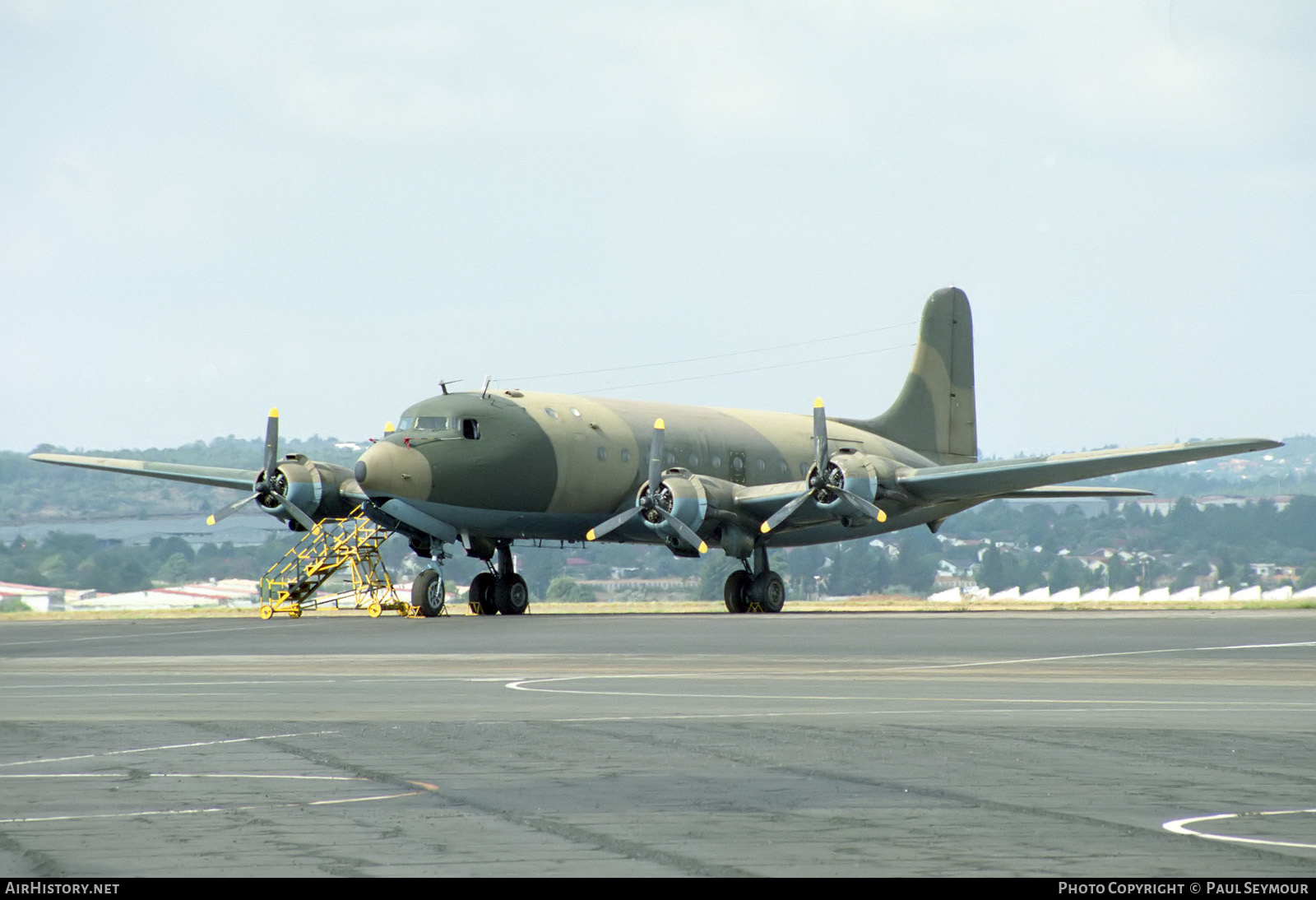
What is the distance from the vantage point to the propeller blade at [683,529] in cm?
3997

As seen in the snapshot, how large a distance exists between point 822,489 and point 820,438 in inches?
51.4

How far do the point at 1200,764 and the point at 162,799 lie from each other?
22.0ft

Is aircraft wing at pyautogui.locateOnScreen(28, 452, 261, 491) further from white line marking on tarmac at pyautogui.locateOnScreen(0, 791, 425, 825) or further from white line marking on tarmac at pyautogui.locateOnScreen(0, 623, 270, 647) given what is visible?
white line marking on tarmac at pyautogui.locateOnScreen(0, 791, 425, 825)

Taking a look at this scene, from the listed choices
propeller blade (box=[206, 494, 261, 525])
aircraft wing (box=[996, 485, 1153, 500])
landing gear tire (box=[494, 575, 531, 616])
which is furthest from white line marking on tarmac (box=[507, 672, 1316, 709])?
aircraft wing (box=[996, 485, 1153, 500])

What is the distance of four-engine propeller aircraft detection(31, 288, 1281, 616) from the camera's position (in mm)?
38344

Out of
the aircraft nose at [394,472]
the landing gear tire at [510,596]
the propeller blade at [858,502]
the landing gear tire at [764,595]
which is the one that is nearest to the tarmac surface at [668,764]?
the aircraft nose at [394,472]

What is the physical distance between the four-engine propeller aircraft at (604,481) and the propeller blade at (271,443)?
4 centimetres

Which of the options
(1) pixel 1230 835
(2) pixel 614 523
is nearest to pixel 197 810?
(1) pixel 1230 835

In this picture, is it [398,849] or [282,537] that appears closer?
[398,849]

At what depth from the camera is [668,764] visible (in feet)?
37.9

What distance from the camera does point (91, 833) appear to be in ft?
28.2

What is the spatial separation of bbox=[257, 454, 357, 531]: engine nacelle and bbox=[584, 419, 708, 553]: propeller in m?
6.45

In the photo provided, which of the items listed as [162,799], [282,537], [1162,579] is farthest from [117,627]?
[282,537]
